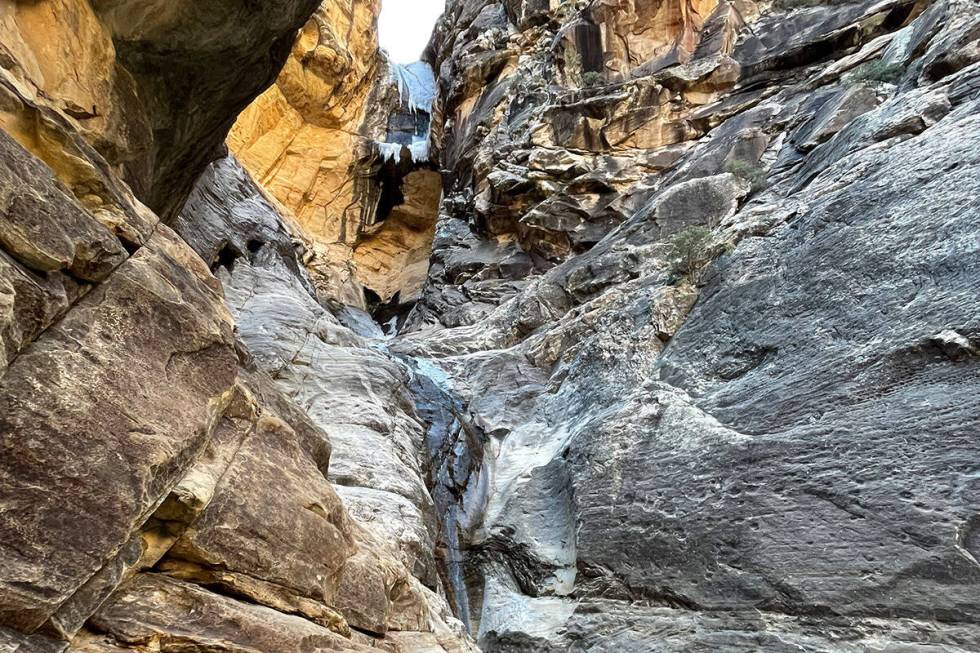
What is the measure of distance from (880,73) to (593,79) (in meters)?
14.0

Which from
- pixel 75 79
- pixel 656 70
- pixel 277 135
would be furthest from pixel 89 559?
pixel 277 135

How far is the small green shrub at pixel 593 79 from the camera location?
85.9 ft

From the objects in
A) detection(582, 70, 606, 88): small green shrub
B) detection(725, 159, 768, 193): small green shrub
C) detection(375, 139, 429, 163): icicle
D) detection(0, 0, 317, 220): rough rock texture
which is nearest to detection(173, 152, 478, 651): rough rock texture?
detection(0, 0, 317, 220): rough rock texture

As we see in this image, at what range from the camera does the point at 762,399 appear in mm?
8391

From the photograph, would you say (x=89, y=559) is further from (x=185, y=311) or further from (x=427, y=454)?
(x=427, y=454)

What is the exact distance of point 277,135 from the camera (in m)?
32.1

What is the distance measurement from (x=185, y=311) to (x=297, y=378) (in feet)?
→ 19.5

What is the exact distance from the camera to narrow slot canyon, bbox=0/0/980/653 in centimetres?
394

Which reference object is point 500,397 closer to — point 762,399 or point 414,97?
point 762,399

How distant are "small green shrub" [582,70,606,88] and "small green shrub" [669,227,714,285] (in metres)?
16.0

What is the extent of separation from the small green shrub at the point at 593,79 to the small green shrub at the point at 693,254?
52.5 feet

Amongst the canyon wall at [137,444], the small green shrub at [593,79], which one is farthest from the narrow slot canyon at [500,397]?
the small green shrub at [593,79]

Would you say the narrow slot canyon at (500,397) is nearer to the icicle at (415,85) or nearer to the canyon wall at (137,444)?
the canyon wall at (137,444)

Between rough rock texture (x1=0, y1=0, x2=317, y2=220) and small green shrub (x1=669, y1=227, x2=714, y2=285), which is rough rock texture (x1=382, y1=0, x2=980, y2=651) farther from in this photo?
rough rock texture (x1=0, y1=0, x2=317, y2=220)
